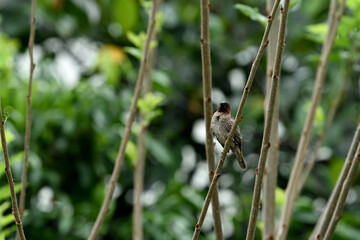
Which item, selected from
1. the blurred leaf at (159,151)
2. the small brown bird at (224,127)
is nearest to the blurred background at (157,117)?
the blurred leaf at (159,151)

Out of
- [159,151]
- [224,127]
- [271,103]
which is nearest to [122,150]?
→ [224,127]

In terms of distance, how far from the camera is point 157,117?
5453mm

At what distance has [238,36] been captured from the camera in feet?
19.9

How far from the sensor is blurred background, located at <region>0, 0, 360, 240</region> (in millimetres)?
4547

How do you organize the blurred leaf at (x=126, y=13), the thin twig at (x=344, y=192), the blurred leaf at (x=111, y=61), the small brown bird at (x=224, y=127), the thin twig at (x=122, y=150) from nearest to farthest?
the thin twig at (x=344, y=192), the thin twig at (x=122, y=150), the small brown bird at (x=224, y=127), the blurred leaf at (x=111, y=61), the blurred leaf at (x=126, y=13)

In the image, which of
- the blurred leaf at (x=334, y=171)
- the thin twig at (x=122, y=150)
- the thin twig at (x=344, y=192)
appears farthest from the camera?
the blurred leaf at (x=334, y=171)

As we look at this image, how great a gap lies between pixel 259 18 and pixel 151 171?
327cm

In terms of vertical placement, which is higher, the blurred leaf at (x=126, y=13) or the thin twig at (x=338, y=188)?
the blurred leaf at (x=126, y=13)

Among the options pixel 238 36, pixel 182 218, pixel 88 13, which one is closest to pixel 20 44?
pixel 88 13

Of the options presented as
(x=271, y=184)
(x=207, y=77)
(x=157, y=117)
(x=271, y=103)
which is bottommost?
(x=271, y=103)

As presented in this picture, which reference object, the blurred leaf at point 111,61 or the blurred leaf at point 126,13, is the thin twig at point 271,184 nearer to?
the blurred leaf at point 111,61

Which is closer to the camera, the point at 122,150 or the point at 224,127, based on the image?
the point at 122,150

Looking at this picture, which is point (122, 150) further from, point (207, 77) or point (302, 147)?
point (302, 147)

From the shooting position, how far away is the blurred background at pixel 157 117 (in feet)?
14.9
